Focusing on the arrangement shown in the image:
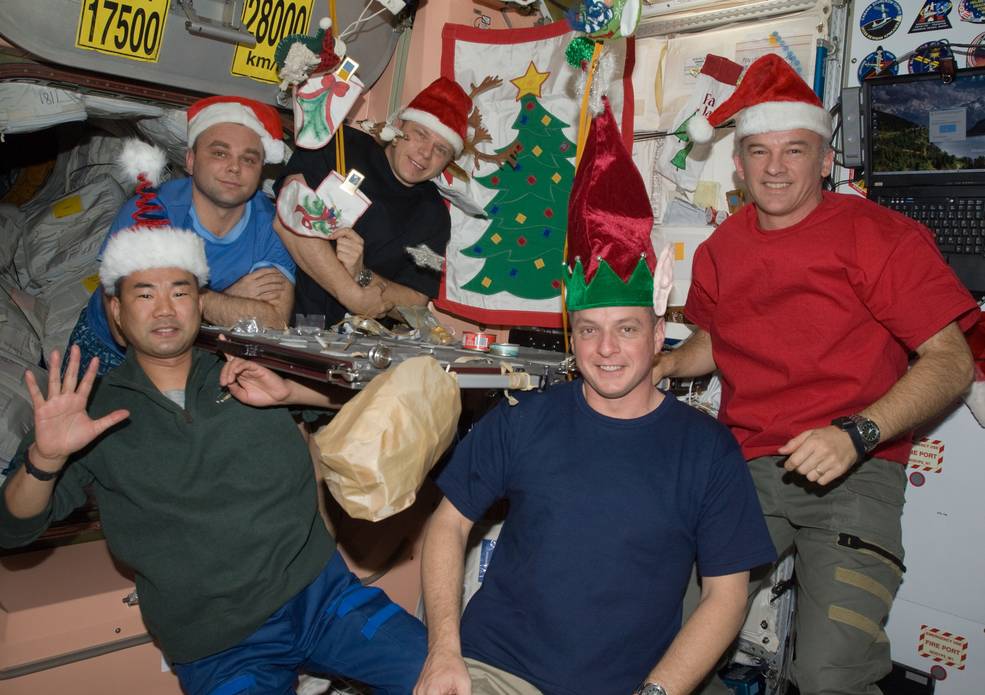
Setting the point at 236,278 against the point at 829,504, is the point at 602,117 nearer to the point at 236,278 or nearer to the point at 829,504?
the point at 829,504

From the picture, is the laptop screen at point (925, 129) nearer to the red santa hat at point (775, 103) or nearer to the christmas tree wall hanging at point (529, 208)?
the red santa hat at point (775, 103)

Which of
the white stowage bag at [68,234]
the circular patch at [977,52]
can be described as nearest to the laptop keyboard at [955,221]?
the circular patch at [977,52]

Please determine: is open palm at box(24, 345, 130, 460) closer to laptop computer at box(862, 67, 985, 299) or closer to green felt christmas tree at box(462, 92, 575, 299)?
green felt christmas tree at box(462, 92, 575, 299)

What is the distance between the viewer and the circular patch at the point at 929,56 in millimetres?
2500

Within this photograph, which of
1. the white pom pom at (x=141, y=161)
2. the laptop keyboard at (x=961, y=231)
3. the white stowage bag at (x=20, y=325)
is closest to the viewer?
the laptop keyboard at (x=961, y=231)

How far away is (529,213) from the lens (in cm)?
330

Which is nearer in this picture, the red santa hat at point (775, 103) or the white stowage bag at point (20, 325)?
the red santa hat at point (775, 103)

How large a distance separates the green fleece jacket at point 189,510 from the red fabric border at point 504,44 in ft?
4.90

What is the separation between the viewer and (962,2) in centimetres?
246

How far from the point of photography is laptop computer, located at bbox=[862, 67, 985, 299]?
2355 mm

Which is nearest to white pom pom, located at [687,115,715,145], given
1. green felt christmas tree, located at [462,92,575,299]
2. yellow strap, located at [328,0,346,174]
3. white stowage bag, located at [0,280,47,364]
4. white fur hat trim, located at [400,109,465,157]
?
green felt christmas tree, located at [462,92,575,299]

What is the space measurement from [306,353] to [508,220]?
5.91 ft

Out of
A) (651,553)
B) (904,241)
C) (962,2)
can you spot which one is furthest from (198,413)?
(962,2)

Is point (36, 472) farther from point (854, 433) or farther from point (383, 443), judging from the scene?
point (854, 433)
